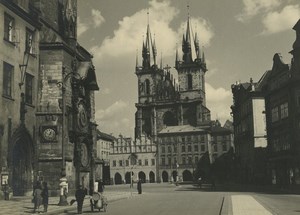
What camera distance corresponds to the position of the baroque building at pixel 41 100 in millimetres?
29438

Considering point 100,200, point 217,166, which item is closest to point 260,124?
point 217,166

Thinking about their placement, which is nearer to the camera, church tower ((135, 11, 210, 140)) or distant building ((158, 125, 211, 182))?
distant building ((158, 125, 211, 182))

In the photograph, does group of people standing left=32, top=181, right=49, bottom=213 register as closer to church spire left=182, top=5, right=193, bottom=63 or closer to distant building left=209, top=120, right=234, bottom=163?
distant building left=209, top=120, right=234, bottom=163

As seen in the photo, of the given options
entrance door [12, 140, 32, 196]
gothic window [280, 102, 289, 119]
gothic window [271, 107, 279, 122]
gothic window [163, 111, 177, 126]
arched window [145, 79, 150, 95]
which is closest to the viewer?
entrance door [12, 140, 32, 196]

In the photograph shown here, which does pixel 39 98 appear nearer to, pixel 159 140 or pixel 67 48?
pixel 67 48

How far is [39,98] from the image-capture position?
109 feet

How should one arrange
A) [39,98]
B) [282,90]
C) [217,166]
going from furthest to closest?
1. [217,166]
2. [282,90]
3. [39,98]

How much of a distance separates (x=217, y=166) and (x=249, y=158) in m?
27.8

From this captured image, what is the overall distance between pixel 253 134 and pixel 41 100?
41.6 meters

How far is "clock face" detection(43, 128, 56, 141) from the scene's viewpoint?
3272 cm

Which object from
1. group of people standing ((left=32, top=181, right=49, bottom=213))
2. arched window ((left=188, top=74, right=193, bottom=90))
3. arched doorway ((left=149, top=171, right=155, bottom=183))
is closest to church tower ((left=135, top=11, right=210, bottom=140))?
arched window ((left=188, top=74, right=193, bottom=90))

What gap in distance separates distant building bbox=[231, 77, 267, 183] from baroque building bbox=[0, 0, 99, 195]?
114 ft

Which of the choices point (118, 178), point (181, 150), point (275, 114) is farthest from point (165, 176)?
point (275, 114)

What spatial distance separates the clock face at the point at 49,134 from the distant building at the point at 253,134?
123ft
